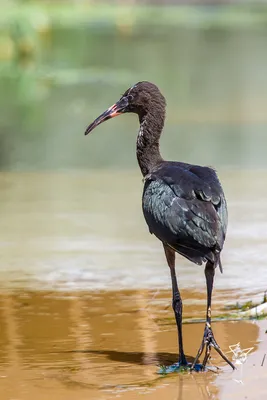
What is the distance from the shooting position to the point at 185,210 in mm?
6371

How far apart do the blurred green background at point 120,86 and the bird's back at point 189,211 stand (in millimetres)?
8387

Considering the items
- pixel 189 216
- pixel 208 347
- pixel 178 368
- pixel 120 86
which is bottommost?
pixel 178 368

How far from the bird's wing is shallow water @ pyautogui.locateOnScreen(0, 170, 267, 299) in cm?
200

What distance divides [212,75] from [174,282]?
2103cm

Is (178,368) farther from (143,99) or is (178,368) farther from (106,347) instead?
(143,99)

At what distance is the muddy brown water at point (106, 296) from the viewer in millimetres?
6215

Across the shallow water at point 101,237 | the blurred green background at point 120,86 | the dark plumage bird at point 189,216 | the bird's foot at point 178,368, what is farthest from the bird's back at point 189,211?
the blurred green background at point 120,86

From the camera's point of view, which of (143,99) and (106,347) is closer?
(106,347)

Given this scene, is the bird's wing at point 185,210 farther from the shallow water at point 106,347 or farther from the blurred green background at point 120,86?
the blurred green background at point 120,86

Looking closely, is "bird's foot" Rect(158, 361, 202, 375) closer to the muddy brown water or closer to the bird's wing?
the muddy brown water

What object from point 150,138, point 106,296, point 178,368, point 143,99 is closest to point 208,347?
point 178,368

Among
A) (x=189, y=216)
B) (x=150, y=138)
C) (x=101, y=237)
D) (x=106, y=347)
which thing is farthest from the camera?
(x=101, y=237)

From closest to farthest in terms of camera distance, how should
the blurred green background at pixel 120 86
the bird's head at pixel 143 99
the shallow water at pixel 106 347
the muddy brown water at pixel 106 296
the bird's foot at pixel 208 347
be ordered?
the shallow water at pixel 106 347
the muddy brown water at pixel 106 296
the bird's foot at pixel 208 347
the bird's head at pixel 143 99
the blurred green background at pixel 120 86

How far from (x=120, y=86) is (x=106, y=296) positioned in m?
15.0
